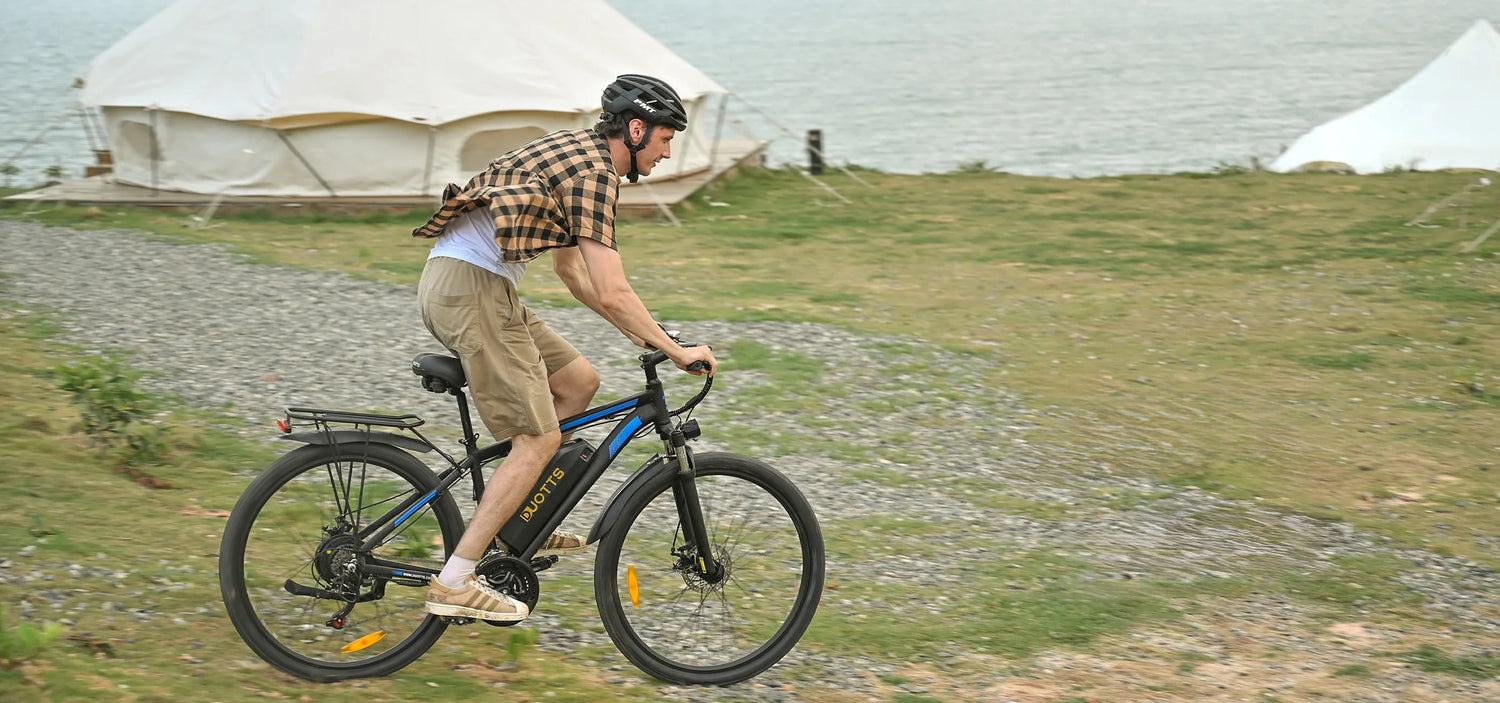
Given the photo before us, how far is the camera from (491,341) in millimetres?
4230

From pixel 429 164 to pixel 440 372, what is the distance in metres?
13.4

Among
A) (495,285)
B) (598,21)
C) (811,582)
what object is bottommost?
(811,582)

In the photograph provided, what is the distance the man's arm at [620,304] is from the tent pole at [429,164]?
13.3 metres

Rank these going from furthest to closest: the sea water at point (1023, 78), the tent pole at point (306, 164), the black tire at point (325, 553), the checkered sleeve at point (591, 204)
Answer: the sea water at point (1023, 78) < the tent pole at point (306, 164) < the black tire at point (325, 553) < the checkered sleeve at point (591, 204)

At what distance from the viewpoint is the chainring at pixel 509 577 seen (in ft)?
14.5

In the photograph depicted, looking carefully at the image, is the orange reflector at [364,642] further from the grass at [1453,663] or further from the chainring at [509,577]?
the grass at [1453,663]

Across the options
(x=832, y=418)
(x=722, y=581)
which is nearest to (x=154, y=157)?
(x=832, y=418)

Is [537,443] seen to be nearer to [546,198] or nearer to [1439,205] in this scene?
[546,198]

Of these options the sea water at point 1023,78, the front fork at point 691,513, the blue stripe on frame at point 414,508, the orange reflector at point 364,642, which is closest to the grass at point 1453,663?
the front fork at point 691,513

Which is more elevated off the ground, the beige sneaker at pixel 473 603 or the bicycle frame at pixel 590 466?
the bicycle frame at pixel 590 466

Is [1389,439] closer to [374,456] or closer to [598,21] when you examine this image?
[374,456]

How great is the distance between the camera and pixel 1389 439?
8.14 m

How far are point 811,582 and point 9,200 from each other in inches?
596

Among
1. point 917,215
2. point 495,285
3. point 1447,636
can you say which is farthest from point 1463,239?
point 495,285
